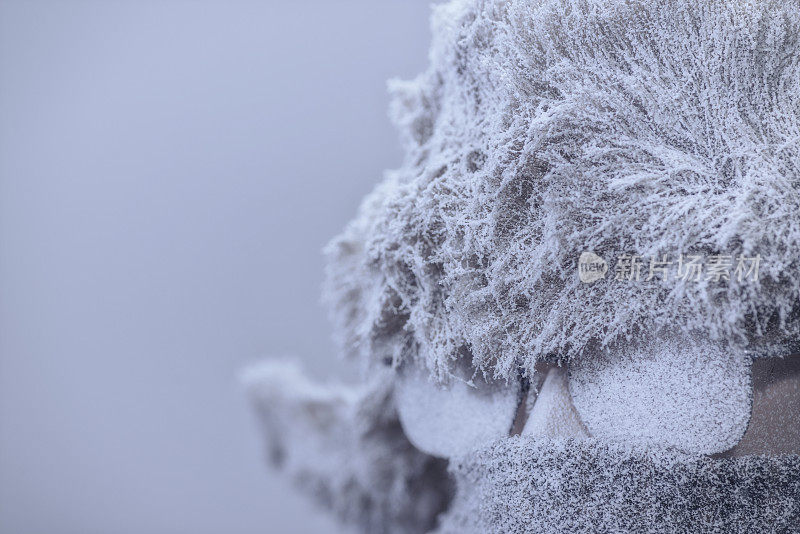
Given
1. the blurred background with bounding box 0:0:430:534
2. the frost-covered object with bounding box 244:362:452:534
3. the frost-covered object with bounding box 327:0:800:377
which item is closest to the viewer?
the frost-covered object with bounding box 327:0:800:377

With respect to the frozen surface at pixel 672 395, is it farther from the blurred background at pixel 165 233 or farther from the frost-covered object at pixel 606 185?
the blurred background at pixel 165 233

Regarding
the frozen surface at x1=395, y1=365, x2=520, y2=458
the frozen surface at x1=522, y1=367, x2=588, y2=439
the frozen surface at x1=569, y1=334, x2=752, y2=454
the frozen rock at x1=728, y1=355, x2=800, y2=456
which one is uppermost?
the frozen surface at x1=395, y1=365, x2=520, y2=458

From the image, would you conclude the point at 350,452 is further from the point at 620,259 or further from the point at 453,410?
the point at 620,259

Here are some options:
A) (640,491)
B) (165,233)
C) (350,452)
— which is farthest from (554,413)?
(165,233)

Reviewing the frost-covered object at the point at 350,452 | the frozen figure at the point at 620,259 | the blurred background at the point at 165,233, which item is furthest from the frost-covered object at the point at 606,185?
the blurred background at the point at 165,233

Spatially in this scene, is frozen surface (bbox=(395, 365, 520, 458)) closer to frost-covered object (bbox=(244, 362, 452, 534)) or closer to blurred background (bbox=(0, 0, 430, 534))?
frost-covered object (bbox=(244, 362, 452, 534))

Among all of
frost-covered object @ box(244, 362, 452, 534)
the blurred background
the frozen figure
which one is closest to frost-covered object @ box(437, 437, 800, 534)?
the frozen figure
